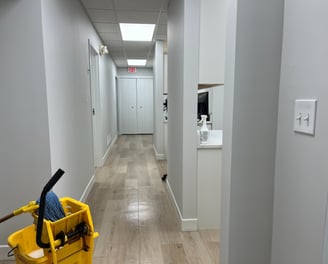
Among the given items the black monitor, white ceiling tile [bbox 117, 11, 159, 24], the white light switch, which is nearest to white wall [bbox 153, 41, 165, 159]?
white ceiling tile [bbox 117, 11, 159, 24]

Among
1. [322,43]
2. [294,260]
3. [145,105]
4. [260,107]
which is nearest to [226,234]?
[294,260]

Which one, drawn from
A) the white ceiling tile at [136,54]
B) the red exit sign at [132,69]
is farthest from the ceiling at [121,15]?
the red exit sign at [132,69]

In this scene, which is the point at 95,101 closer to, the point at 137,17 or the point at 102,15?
the point at 102,15

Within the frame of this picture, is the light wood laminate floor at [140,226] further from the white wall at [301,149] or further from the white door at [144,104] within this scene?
the white door at [144,104]

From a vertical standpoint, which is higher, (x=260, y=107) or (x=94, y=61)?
(x=94, y=61)

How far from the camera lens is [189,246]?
6.86ft

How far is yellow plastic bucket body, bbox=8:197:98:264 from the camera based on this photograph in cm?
113

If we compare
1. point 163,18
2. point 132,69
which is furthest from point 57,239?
point 132,69

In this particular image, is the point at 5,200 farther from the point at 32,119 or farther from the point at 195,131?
the point at 195,131

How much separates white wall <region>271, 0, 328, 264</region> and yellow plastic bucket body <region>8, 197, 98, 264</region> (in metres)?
0.94

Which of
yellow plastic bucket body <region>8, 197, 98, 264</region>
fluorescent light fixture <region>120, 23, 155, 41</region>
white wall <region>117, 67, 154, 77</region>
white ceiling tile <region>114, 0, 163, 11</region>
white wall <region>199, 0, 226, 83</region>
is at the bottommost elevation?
yellow plastic bucket body <region>8, 197, 98, 264</region>

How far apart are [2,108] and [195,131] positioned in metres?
1.56

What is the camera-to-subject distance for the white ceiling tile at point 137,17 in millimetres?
3341

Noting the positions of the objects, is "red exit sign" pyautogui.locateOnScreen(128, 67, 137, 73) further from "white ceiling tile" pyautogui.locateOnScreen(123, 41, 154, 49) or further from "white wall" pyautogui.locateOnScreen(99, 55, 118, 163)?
"white ceiling tile" pyautogui.locateOnScreen(123, 41, 154, 49)
